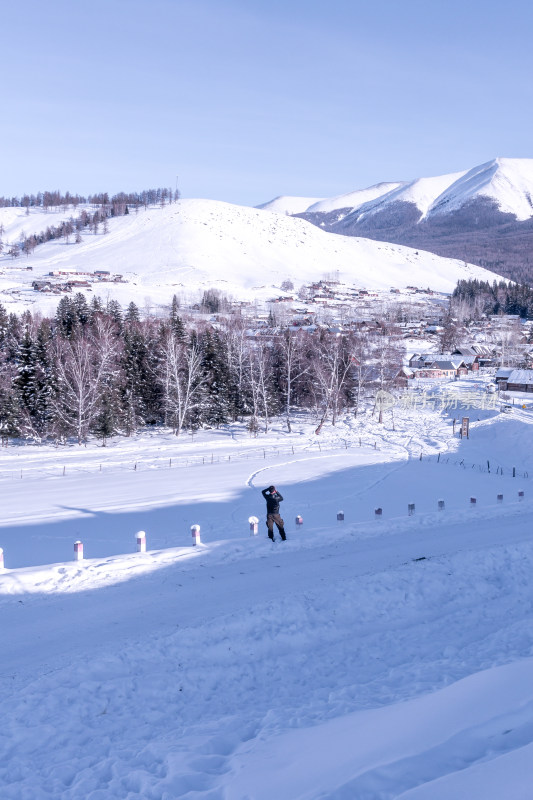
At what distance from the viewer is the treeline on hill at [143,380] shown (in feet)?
143

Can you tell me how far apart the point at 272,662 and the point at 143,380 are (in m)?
43.7

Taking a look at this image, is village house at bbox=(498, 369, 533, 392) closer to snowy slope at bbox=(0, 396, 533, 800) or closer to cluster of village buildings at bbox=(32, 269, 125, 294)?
snowy slope at bbox=(0, 396, 533, 800)

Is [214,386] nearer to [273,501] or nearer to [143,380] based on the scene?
[143,380]

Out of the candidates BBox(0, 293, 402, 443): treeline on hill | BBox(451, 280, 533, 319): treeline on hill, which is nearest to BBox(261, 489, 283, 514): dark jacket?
BBox(0, 293, 402, 443): treeline on hill

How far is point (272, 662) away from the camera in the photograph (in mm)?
9227

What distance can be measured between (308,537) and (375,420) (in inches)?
1692

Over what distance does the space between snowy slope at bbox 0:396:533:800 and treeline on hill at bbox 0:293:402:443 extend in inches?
992

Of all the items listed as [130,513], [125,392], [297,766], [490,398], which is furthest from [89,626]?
[490,398]

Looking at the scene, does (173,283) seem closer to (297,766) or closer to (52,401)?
(52,401)

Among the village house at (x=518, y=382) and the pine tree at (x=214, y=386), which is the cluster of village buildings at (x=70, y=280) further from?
the village house at (x=518, y=382)

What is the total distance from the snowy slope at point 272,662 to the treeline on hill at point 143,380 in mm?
25206

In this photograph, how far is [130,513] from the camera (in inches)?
863

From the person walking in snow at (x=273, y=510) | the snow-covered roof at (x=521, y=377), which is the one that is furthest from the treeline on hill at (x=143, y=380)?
the person walking in snow at (x=273, y=510)

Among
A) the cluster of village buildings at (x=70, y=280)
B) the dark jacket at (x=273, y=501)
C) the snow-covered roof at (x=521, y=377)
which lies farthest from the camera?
the cluster of village buildings at (x=70, y=280)
